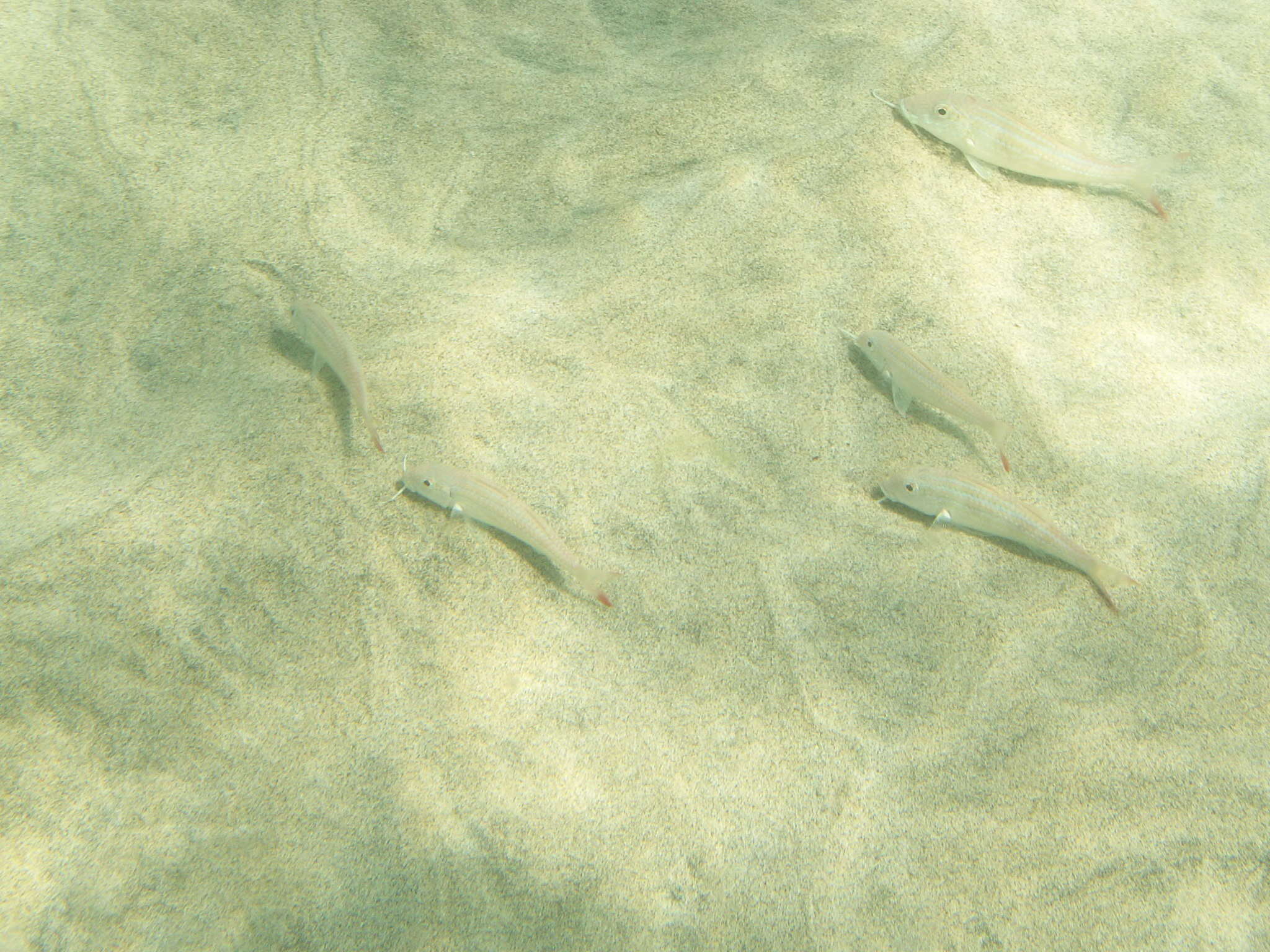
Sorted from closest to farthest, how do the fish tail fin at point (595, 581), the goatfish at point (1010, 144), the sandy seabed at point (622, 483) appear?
the sandy seabed at point (622, 483), the fish tail fin at point (595, 581), the goatfish at point (1010, 144)

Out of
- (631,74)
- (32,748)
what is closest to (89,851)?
(32,748)

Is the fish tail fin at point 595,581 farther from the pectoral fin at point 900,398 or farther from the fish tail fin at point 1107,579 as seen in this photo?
the fish tail fin at point 1107,579

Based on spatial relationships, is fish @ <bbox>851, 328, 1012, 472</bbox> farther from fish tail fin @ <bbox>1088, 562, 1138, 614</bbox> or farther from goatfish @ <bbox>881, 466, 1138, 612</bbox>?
Answer: fish tail fin @ <bbox>1088, 562, 1138, 614</bbox>

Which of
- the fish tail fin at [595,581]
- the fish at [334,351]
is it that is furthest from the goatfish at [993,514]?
the fish at [334,351]

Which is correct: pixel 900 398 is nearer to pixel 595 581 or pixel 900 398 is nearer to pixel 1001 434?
pixel 1001 434

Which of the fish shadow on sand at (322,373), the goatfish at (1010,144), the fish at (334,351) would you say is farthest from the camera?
the goatfish at (1010,144)

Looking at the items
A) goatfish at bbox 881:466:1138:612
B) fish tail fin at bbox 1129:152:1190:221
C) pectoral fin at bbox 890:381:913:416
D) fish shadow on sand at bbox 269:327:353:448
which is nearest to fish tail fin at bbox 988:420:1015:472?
goatfish at bbox 881:466:1138:612

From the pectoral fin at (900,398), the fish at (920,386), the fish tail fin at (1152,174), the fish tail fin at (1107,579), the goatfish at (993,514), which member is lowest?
the fish tail fin at (1107,579)
